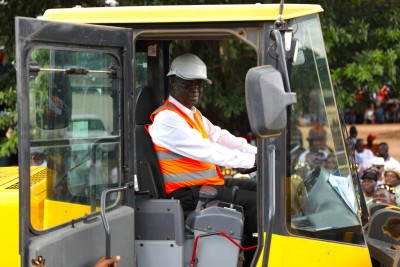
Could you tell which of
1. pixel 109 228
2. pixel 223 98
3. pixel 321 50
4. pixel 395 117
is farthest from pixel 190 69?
pixel 395 117

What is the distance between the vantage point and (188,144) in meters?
4.00

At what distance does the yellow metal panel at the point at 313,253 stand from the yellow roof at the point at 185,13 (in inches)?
42.4

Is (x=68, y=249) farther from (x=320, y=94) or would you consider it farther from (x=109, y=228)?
(x=320, y=94)

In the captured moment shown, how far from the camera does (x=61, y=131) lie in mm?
3469

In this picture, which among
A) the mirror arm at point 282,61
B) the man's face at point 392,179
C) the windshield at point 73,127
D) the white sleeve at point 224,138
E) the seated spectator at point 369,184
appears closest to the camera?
the mirror arm at point 282,61

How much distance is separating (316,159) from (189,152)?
2.25 feet

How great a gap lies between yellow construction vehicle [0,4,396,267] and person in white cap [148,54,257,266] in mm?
180

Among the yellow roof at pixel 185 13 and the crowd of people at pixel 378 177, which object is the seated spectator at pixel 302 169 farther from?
the crowd of people at pixel 378 177

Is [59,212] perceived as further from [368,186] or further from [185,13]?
[368,186]

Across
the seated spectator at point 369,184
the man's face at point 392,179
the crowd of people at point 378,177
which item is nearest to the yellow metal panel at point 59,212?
the crowd of people at point 378,177

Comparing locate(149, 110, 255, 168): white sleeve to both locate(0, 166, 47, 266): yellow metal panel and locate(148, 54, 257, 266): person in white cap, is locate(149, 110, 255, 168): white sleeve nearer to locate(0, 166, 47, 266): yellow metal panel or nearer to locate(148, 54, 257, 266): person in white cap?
locate(148, 54, 257, 266): person in white cap

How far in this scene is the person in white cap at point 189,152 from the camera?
3.98 m

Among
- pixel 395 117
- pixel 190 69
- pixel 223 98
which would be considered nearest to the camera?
pixel 190 69

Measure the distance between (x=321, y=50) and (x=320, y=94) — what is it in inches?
9.4
